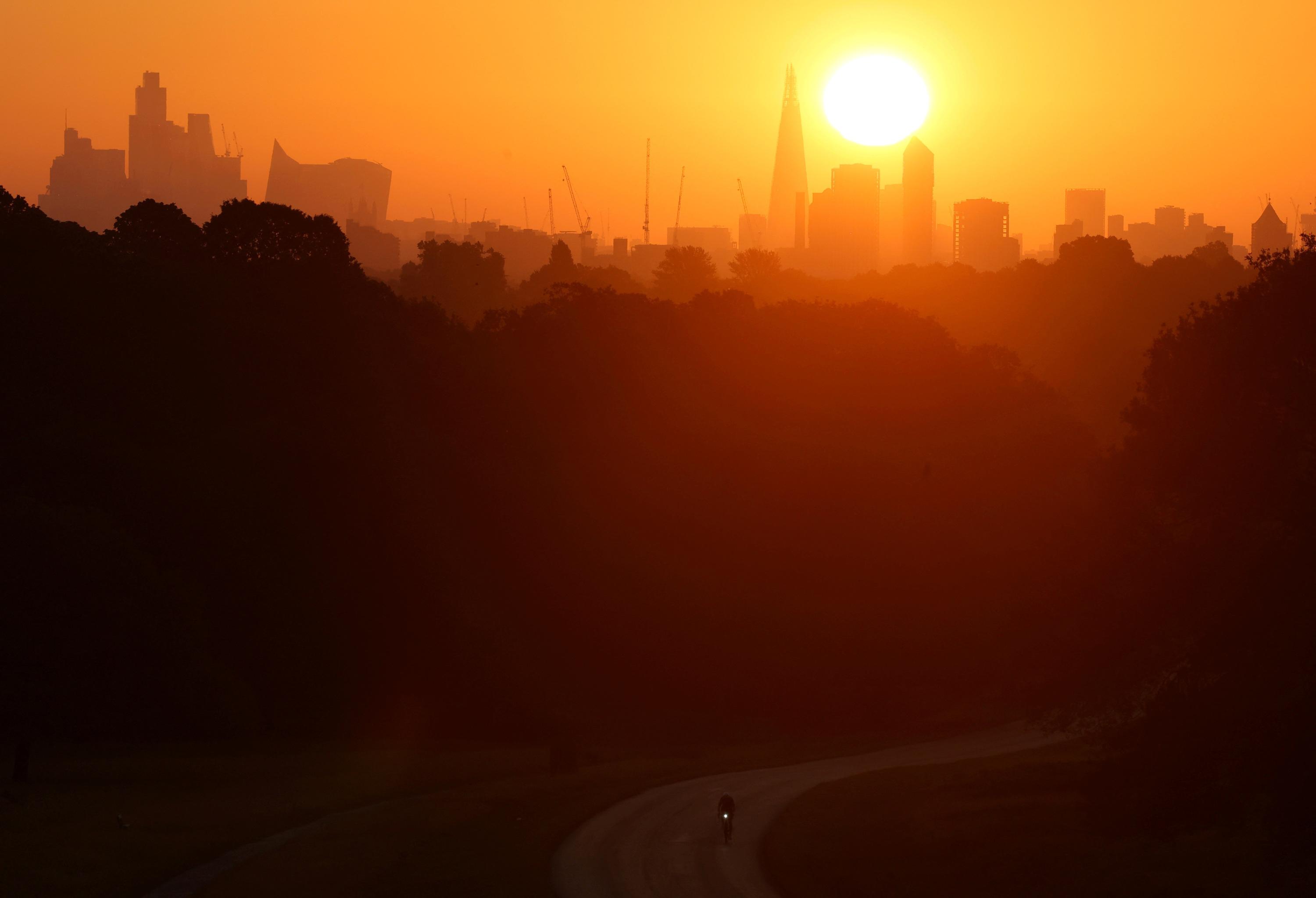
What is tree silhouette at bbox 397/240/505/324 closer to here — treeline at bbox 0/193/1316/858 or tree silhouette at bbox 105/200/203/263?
tree silhouette at bbox 105/200/203/263

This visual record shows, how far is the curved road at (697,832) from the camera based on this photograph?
1180 inches

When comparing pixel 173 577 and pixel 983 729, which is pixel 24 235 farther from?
pixel 983 729

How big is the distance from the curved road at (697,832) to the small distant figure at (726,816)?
0.74 feet

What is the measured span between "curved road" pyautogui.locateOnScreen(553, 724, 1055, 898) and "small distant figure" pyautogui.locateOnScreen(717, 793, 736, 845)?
0.23m

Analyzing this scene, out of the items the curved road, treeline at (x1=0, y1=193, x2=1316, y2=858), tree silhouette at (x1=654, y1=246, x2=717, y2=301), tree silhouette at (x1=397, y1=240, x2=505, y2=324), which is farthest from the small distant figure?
tree silhouette at (x1=397, y1=240, x2=505, y2=324)

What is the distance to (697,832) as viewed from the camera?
36.3 meters

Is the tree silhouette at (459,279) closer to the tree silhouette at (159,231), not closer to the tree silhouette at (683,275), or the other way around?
the tree silhouette at (683,275)

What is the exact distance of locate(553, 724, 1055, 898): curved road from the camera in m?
30.0

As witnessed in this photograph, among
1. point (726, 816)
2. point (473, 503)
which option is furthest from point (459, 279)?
point (726, 816)

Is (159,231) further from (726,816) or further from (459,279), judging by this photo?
(459,279)

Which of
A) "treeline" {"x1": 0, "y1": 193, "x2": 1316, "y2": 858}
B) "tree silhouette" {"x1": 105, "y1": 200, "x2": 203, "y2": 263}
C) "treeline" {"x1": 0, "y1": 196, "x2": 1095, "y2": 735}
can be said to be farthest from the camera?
"tree silhouette" {"x1": 105, "y1": 200, "x2": 203, "y2": 263}

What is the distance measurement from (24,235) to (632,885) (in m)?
41.8

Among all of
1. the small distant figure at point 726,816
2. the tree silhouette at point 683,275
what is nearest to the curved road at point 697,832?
the small distant figure at point 726,816

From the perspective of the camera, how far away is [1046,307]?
143m
